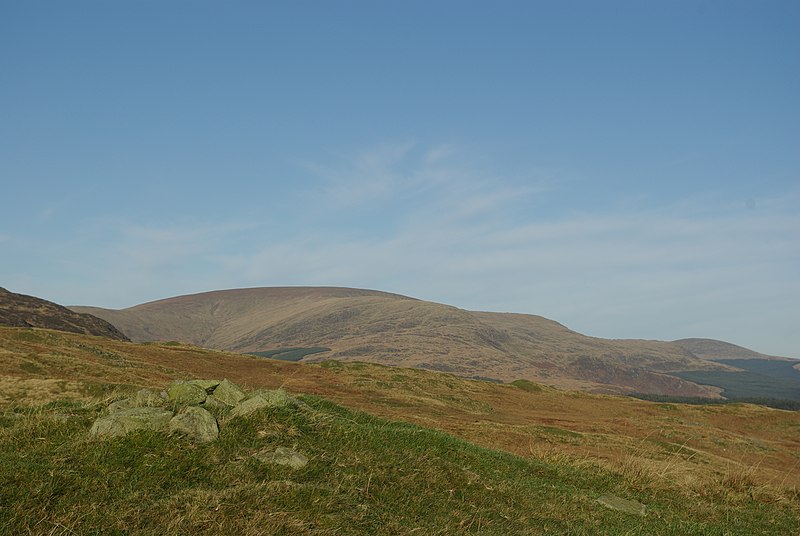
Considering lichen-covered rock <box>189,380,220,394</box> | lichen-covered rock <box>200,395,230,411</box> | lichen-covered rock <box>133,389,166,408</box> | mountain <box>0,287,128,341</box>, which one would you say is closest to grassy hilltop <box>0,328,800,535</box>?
lichen-covered rock <box>133,389,166,408</box>

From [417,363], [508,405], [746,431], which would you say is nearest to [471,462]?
[508,405]

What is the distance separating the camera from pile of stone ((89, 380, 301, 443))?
9656 mm

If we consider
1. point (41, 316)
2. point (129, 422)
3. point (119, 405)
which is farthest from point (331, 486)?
point (41, 316)

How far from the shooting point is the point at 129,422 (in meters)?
9.66

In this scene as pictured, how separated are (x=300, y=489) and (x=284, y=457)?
142cm

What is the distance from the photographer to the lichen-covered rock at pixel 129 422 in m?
9.41

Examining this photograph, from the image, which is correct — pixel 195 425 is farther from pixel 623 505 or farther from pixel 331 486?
pixel 623 505

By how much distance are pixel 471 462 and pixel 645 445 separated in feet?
63.9

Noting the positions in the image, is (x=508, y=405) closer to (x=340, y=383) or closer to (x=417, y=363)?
(x=340, y=383)

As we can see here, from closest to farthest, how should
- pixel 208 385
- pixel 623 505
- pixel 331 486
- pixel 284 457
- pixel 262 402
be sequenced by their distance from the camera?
pixel 331 486
pixel 284 457
pixel 262 402
pixel 623 505
pixel 208 385

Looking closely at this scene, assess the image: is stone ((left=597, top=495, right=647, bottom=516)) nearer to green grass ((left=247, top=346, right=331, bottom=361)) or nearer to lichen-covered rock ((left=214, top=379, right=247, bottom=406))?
lichen-covered rock ((left=214, top=379, right=247, bottom=406))

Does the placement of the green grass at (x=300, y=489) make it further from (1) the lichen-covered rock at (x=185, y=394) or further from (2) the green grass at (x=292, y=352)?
(2) the green grass at (x=292, y=352)

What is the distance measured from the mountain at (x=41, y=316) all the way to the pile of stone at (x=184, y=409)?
64.5 m

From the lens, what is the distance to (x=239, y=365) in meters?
49.1
